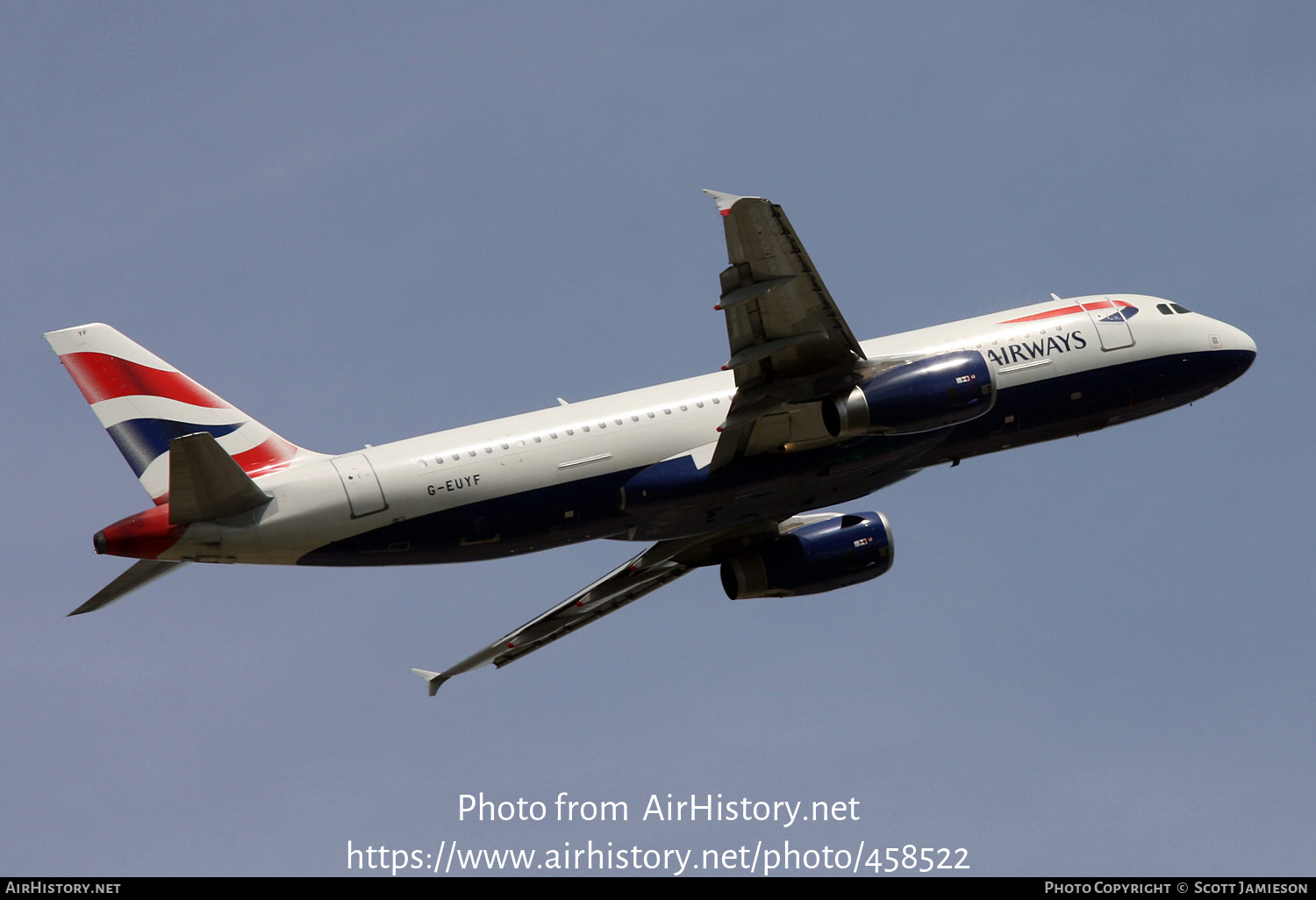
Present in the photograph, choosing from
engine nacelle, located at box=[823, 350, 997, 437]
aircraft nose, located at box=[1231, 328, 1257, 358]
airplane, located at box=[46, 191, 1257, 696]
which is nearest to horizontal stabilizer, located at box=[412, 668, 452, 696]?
airplane, located at box=[46, 191, 1257, 696]

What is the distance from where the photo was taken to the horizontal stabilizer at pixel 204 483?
34656 mm

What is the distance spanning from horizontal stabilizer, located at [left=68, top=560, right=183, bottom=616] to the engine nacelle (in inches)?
625

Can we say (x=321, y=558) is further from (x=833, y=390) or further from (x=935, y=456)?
A: (x=935, y=456)

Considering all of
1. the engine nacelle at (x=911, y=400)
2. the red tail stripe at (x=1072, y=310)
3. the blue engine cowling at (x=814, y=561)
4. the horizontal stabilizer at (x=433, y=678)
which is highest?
the red tail stripe at (x=1072, y=310)

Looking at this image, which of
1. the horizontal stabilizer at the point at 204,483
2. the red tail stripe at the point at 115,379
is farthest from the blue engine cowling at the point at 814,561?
the red tail stripe at the point at 115,379

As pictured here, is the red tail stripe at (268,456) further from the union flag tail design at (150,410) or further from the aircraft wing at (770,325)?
the aircraft wing at (770,325)

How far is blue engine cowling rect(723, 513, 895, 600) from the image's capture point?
44.8m

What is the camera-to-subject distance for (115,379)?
126 ft

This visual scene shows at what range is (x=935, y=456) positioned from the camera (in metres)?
41.8

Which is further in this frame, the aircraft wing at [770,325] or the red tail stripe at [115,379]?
the red tail stripe at [115,379]

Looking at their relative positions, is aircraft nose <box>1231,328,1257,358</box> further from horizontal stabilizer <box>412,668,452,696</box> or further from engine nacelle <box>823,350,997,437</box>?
horizontal stabilizer <box>412,668,452,696</box>

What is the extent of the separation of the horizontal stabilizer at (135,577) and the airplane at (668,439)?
1.7 inches

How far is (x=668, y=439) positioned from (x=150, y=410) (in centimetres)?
1251

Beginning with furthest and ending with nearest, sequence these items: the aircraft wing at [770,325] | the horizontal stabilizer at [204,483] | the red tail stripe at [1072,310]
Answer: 1. the red tail stripe at [1072,310]
2. the horizontal stabilizer at [204,483]
3. the aircraft wing at [770,325]
